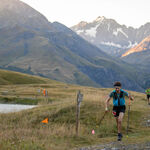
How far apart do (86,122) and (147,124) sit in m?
5.08

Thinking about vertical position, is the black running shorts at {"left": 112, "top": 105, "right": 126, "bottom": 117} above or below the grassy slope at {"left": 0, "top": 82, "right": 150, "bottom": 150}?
above

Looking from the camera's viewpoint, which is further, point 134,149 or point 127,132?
point 127,132

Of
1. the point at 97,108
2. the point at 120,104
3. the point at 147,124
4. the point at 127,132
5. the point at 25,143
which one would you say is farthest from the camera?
the point at 97,108

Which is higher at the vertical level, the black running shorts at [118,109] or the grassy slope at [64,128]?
the black running shorts at [118,109]

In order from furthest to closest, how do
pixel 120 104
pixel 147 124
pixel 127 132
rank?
pixel 147 124 < pixel 127 132 < pixel 120 104

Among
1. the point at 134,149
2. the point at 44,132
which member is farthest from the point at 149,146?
the point at 44,132

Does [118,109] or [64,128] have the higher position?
[118,109]

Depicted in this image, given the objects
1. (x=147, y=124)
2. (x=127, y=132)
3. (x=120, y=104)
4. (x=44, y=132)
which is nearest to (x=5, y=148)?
(x=44, y=132)

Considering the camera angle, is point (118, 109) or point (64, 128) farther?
point (64, 128)

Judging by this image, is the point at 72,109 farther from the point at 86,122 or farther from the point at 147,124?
the point at 147,124

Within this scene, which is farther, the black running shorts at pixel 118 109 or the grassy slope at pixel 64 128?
the black running shorts at pixel 118 109

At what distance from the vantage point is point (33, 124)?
68.6ft

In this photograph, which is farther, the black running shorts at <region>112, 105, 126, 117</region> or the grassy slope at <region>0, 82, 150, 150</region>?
the black running shorts at <region>112, 105, 126, 117</region>

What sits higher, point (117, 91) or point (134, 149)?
point (117, 91)
